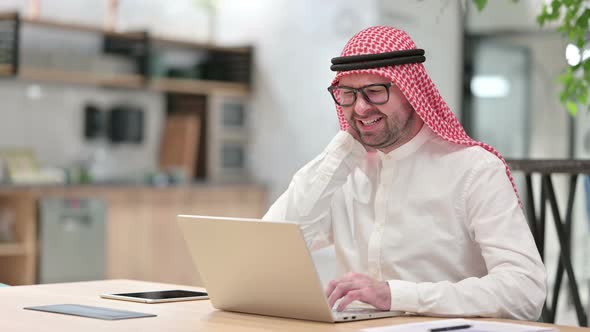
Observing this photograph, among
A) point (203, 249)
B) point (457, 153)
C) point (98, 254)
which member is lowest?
point (98, 254)

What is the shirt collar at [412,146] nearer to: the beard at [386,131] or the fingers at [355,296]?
the beard at [386,131]

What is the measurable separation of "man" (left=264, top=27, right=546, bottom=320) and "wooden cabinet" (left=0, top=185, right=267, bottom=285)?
393 cm

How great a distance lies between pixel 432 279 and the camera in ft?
7.76

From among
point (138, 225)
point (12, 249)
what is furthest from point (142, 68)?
Result: point (12, 249)

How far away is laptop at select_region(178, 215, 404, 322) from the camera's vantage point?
1823mm

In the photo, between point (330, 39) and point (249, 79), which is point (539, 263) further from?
point (249, 79)

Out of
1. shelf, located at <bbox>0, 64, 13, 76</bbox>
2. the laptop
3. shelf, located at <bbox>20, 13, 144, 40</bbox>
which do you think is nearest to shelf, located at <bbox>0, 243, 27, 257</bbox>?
shelf, located at <bbox>0, 64, 13, 76</bbox>

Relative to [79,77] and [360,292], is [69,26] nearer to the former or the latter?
[79,77]

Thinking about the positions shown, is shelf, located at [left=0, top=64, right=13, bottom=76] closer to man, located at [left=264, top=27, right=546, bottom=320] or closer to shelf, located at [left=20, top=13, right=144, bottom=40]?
shelf, located at [left=20, top=13, right=144, bottom=40]

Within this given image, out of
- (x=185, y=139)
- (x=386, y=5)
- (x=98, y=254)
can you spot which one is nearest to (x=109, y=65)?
(x=185, y=139)

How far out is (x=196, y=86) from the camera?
25.0ft

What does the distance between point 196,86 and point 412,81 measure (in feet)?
17.8

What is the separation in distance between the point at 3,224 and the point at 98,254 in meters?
0.65

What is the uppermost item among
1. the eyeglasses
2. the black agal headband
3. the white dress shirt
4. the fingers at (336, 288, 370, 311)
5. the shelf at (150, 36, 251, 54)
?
the shelf at (150, 36, 251, 54)
